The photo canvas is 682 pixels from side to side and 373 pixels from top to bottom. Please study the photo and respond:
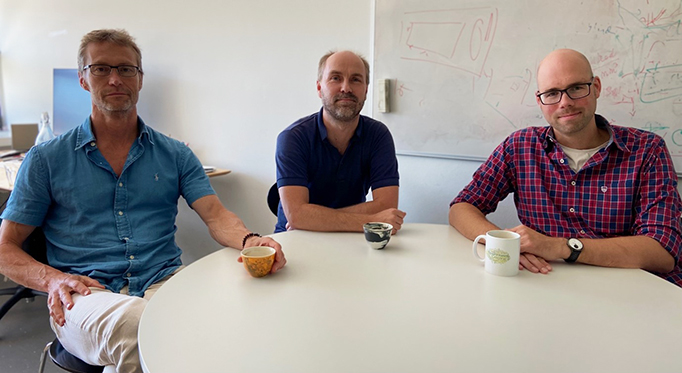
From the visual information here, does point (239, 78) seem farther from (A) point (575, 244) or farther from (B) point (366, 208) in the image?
(A) point (575, 244)

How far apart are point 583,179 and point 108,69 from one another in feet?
5.54

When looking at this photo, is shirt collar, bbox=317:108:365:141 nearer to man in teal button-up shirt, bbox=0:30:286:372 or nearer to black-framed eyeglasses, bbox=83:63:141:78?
man in teal button-up shirt, bbox=0:30:286:372

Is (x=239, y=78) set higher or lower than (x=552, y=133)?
higher

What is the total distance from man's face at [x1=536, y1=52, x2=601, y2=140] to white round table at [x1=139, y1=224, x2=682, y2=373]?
518 millimetres

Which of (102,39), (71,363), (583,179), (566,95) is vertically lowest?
(71,363)

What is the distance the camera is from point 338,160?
1877 millimetres

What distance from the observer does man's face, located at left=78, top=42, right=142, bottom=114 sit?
154cm

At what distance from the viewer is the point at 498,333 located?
79 cm

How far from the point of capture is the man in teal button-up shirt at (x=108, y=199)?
1393 millimetres

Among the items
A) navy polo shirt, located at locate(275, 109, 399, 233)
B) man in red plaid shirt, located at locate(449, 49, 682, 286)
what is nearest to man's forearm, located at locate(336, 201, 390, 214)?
navy polo shirt, located at locate(275, 109, 399, 233)

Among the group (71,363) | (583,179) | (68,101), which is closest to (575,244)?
(583,179)

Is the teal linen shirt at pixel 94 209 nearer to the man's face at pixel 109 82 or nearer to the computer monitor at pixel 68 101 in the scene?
the man's face at pixel 109 82

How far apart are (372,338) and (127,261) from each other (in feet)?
3.42

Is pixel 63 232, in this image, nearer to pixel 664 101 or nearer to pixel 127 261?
pixel 127 261
